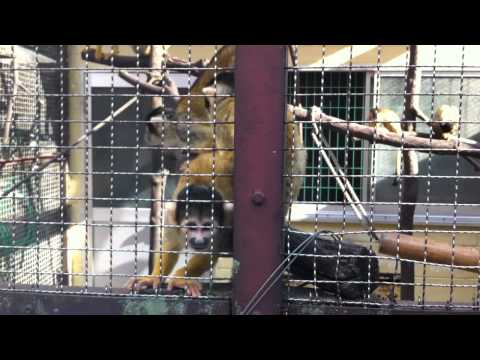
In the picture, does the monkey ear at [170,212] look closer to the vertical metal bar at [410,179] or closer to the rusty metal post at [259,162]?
the vertical metal bar at [410,179]

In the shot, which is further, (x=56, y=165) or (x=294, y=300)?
(x=56, y=165)

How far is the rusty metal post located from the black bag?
0.63 feet

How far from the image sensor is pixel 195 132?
99.4 inches

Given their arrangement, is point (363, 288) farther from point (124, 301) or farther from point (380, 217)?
point (380, 217)

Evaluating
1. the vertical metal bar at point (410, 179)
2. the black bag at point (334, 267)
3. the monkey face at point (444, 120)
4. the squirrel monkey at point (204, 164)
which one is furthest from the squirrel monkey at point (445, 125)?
the black bag at point (334, 267)

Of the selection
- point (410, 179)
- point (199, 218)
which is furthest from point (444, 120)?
point (199, 218)

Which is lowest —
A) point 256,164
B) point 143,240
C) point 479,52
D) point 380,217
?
point 143,240

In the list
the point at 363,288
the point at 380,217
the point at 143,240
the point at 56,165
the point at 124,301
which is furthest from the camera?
the point at 143,240

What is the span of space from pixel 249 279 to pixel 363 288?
362mm

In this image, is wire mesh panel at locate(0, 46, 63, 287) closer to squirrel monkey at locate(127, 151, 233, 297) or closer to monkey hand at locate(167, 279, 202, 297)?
squirrel monkey at locate(127, 151, 233, 297)

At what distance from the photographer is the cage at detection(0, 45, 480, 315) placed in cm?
109

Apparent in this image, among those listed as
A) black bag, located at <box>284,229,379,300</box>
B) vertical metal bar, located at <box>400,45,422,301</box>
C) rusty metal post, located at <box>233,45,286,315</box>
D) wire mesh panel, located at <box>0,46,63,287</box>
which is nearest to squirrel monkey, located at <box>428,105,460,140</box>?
vertical metal bar, located at <box>400,45,422,301</box>

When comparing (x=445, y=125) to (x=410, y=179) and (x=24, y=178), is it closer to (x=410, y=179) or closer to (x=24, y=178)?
(x=410, y=179)
